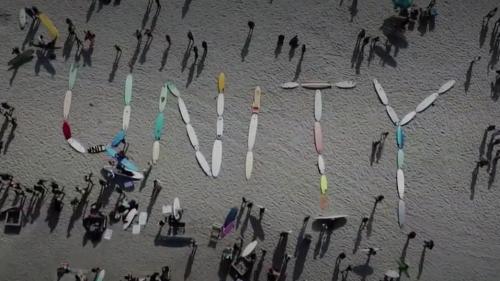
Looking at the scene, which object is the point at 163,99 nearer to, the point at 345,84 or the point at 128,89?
the point at 128,89

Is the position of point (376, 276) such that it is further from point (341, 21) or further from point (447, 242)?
point (341, 21)

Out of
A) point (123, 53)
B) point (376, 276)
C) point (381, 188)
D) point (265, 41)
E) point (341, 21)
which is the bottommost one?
point (376, 276)

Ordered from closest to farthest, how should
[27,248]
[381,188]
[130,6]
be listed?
[27,248] < [381,188] < [130,6]

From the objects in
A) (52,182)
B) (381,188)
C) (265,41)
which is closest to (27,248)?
(52,182)

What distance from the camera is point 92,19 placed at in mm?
16234

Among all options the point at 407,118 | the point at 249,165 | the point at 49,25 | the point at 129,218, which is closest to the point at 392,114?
the point at 407,118

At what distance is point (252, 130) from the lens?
15.6 meters

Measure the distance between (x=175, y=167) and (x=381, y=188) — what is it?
639 centimetres

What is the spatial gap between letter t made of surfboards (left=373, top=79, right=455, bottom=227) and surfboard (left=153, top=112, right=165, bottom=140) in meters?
6.93

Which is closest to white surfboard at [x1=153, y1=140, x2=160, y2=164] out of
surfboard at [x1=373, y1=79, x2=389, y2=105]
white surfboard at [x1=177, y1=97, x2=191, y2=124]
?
white surfboard at [x1=177, y1=97, x2=191, y2=124]

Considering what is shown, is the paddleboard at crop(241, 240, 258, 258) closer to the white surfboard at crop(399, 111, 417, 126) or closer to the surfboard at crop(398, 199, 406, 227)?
the surfboard at crop(398, 199, 406, 227)

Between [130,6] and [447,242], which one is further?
[130,6]

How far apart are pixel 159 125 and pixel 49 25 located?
494 centimetres

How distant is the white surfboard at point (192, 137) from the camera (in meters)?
15.4
